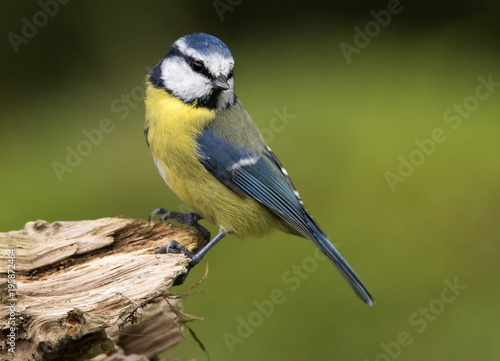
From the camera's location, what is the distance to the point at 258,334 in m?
2.22

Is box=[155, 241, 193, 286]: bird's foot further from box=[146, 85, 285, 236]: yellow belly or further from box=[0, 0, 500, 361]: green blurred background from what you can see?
box=[0, 0, 500, 361]: green blurred background

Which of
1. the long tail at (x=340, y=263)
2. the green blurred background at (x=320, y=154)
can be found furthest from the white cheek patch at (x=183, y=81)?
the green blurred background at (x=320, y=154)

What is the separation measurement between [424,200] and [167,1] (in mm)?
1503

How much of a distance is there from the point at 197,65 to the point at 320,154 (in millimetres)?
1061

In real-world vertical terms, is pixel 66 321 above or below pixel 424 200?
below

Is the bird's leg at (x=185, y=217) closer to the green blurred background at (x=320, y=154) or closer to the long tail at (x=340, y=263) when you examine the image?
the long tail at (x=340, y=263)

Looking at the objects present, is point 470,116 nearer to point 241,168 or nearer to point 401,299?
point 401,299

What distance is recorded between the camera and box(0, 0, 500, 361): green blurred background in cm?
224

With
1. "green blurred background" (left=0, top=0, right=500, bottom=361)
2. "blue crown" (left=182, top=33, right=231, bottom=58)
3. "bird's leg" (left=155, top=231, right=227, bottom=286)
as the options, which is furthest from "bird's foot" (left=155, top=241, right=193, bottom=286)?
"green blurred background" (left=0, top=0, right=500, bottom=361)

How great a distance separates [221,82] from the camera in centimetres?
164

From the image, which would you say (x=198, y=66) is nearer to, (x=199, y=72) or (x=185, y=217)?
(x=199, y=72)

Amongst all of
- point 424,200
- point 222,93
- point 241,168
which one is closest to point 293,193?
point 241,168

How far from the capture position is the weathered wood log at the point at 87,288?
1.32 m

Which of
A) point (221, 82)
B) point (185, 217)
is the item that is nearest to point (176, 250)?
point (185, 217)
